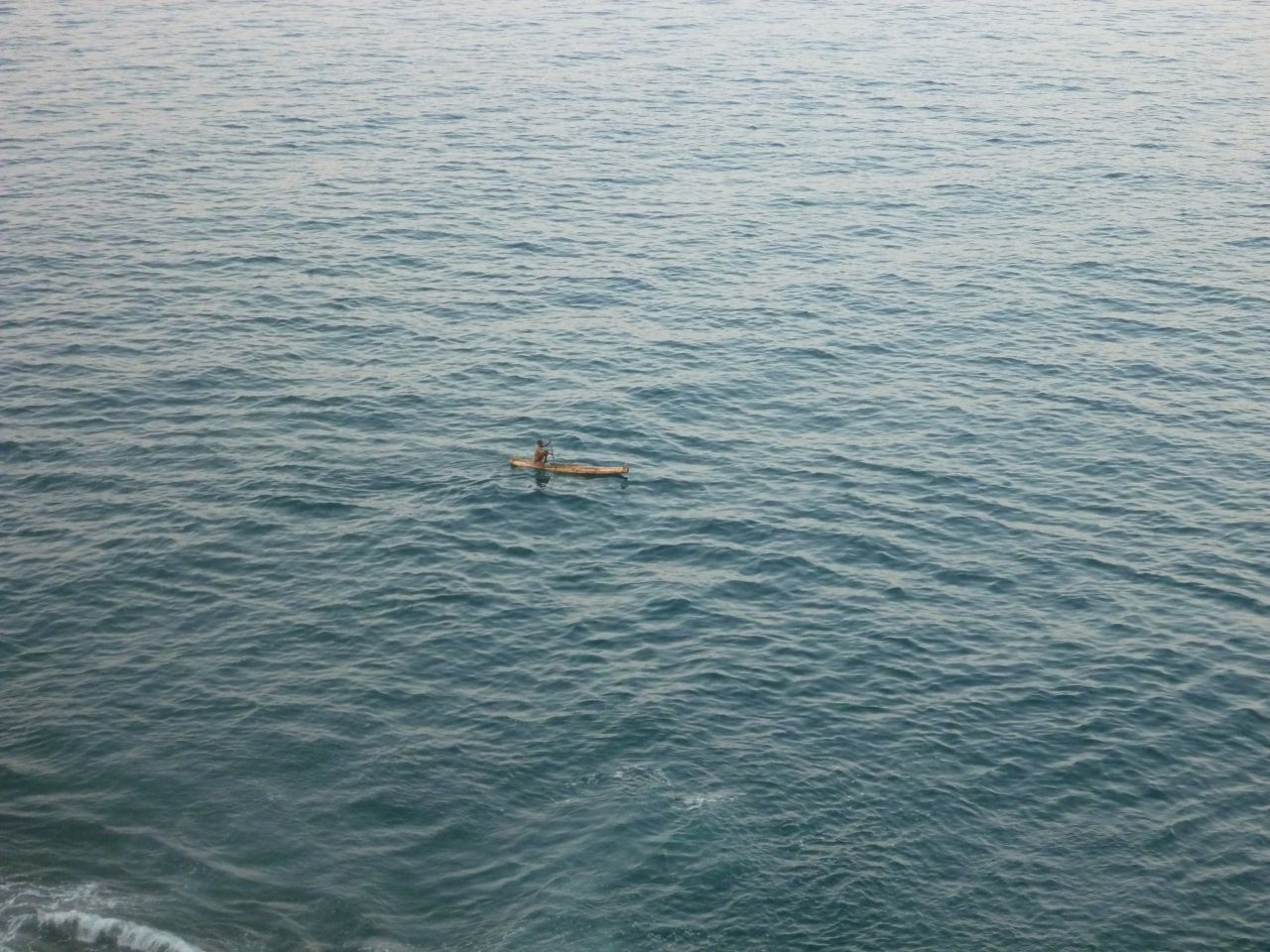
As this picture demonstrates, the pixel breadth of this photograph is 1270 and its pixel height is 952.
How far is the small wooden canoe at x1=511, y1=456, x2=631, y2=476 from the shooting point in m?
69.9

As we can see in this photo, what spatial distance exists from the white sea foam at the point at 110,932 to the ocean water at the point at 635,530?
169 mm

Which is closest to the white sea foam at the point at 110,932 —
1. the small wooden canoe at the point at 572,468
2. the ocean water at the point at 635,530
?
the ocean water at the point at 635,530

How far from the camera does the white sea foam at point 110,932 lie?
43.4 meters

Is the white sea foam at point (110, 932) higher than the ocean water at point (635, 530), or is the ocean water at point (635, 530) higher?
the white sea foam at point (110, 932)

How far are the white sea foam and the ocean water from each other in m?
0.17

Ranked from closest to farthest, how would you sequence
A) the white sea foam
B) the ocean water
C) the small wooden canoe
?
the white sea foam < the ocean water < the small wooden canoe

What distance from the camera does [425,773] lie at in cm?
5131

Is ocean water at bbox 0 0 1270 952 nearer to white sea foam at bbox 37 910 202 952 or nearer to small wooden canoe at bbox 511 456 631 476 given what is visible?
white sea foam at bbox 37 910 202 952

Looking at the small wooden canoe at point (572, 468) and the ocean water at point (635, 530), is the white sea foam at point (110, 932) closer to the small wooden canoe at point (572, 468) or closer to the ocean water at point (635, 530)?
the ocean water at point (635, 530)

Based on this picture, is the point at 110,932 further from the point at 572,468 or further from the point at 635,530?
the point at 572,468

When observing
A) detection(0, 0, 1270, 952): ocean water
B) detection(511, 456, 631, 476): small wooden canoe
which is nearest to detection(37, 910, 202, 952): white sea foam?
detection(0, 0, 1270, 952): ocean water

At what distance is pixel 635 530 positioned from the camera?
2625 inches

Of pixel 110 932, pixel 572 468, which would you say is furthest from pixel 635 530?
pixel 110 932

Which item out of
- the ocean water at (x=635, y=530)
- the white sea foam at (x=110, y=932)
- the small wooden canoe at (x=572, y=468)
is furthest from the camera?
the small wooden canoe at (x=572, y=468)
